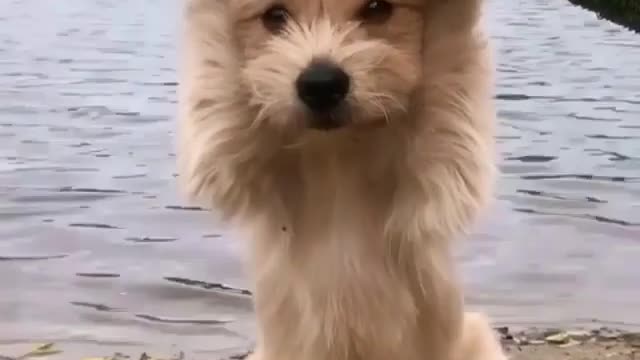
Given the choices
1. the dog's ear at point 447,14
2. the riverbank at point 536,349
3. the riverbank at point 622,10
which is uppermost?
the dog's ear at point 447,14

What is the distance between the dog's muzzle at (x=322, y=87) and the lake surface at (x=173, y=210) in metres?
0.86

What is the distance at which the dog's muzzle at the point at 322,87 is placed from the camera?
4188mm

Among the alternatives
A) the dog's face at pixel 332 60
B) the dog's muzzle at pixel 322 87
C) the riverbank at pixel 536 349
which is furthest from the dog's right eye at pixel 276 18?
the riverbank at pixel 536 349

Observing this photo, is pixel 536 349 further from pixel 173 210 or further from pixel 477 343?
pixel 173 210

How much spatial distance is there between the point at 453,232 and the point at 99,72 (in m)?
8.33

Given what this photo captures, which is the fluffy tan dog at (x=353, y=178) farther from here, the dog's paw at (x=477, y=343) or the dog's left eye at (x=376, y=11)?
the dog's paw at (x=477, y=343)

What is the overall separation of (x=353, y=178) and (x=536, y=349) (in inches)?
72.1

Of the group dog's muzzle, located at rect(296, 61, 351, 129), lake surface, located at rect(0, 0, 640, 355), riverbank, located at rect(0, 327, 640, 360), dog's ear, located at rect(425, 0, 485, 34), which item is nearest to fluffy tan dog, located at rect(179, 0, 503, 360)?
dog's ear, located at rect(425, 0, 485, 34)

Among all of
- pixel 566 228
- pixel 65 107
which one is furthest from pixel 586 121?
pixel 65 107

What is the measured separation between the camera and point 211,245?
7852 millimetres

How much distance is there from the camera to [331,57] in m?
4.20

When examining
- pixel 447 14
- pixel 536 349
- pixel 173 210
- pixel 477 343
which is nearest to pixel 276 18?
pixel 447 14

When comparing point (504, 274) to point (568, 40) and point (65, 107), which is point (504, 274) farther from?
point (568, 40)

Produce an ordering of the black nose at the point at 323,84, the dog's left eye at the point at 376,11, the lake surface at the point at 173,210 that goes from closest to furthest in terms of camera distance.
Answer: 1. the black nose at the point at 323,84
2. the dog's left eye at the point at 376,11
3. the lake surface at the point at 173,210
